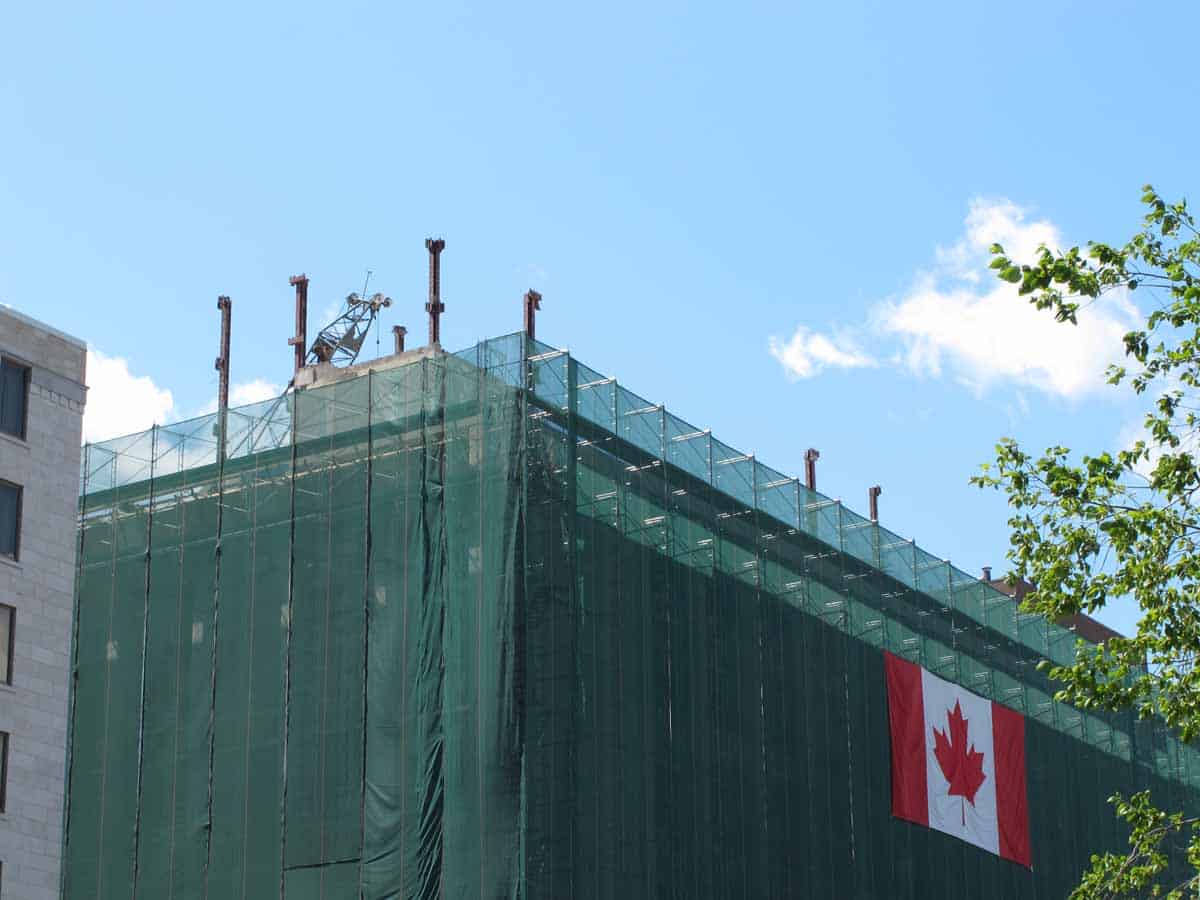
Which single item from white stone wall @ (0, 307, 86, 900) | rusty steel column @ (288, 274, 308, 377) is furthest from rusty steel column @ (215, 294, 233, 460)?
white stone wall @ (0, 307, 86, 900)

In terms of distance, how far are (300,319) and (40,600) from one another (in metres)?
27.2

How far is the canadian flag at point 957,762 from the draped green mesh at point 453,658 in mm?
3414

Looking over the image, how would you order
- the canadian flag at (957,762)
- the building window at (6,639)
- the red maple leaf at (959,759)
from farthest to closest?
the red maple leaf at (959,759) < the canadian flag at (957,762) < the building window at (6,639)

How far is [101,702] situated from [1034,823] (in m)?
31.0

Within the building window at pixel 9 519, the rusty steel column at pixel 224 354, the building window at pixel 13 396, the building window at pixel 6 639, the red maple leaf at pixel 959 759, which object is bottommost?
the building window at pixel 6 639

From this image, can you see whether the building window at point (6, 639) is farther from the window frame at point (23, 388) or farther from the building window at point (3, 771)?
the window frame at point (23, 388)

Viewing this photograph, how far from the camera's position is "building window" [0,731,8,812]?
137 ft

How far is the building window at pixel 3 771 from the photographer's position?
41.9 metres

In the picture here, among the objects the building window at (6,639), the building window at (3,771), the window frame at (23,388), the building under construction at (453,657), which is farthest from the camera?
the building under construction at (453,657)

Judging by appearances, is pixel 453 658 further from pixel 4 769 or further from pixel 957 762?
pixel 957 762

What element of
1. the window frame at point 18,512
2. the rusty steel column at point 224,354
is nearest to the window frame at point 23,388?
the window frame at point 18,512

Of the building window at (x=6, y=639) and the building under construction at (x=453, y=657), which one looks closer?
the building window at (x=6, y=639)

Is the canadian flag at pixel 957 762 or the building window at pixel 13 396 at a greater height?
the building window at pixel 13 396

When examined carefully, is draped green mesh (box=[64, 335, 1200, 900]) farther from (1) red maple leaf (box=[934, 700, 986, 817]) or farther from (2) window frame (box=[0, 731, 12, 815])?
(2) window frame (box=[0, 731, 12, 815])
